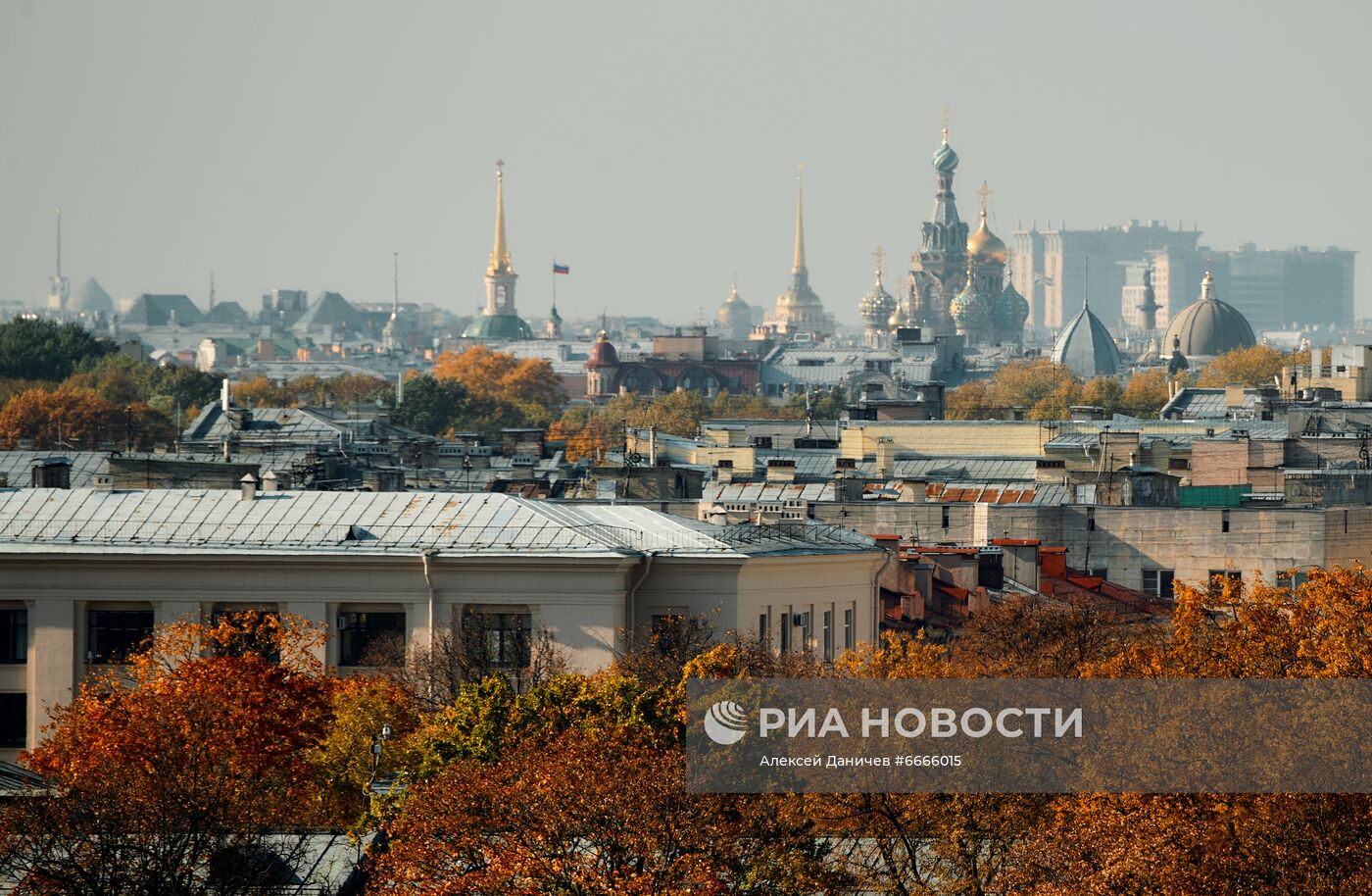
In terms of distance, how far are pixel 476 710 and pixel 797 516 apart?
20.5 metres

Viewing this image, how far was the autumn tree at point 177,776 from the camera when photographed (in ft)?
105

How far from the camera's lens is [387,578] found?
46.5 m

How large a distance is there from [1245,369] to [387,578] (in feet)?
411

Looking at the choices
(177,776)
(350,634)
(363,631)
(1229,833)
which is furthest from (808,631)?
(1229,833)

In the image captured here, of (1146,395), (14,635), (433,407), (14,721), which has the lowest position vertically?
(1146,395)

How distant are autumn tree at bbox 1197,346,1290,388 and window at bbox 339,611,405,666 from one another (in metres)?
116

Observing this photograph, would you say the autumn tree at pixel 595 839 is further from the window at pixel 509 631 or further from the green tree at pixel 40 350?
the green tree at pixel 40 350

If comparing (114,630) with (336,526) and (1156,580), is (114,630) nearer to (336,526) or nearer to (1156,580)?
(336,526)

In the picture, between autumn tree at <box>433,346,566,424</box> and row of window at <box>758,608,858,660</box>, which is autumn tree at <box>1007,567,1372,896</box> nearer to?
row of window at <box>758,608,858,660</box>

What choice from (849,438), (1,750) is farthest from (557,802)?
(849,438)

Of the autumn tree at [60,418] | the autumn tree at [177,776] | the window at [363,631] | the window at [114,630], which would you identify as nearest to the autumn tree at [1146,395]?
the autumn tree at [60,418]

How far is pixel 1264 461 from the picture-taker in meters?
76.9

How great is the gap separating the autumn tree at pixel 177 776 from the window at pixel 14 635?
263cm

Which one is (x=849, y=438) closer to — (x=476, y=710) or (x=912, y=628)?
(x=912, y=628)
